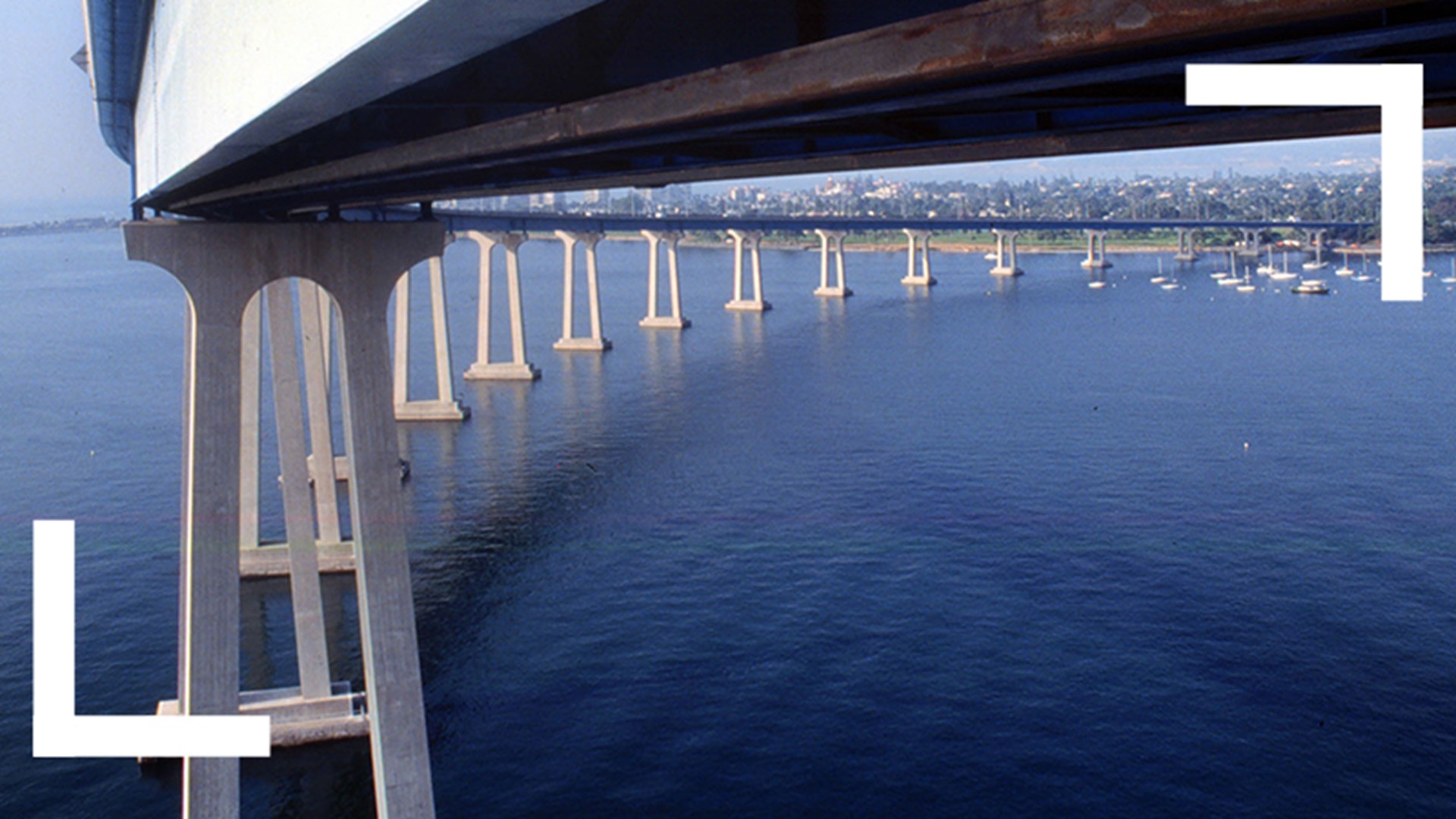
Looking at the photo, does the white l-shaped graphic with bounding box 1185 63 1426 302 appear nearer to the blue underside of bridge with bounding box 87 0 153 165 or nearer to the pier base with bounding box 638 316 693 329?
the blue underside of bridge with bounding box 87 0 153 165

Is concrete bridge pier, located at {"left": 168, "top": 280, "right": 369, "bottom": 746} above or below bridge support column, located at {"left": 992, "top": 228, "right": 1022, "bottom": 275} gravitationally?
below

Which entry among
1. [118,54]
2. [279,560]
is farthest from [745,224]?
[118,54]

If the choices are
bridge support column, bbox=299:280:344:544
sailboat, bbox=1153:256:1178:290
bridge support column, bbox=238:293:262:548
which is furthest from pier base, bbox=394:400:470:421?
sailboat, bbox=1153:256:1178:290

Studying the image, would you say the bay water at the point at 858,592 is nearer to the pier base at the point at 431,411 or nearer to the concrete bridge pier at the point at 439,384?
the pier base at the point at 431,411

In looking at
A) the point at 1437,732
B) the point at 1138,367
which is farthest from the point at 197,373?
the point at 1138,367

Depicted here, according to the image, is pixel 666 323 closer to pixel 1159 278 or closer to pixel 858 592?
pixel 858 592

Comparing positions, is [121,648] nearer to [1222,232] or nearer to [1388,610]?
[1388,610]
